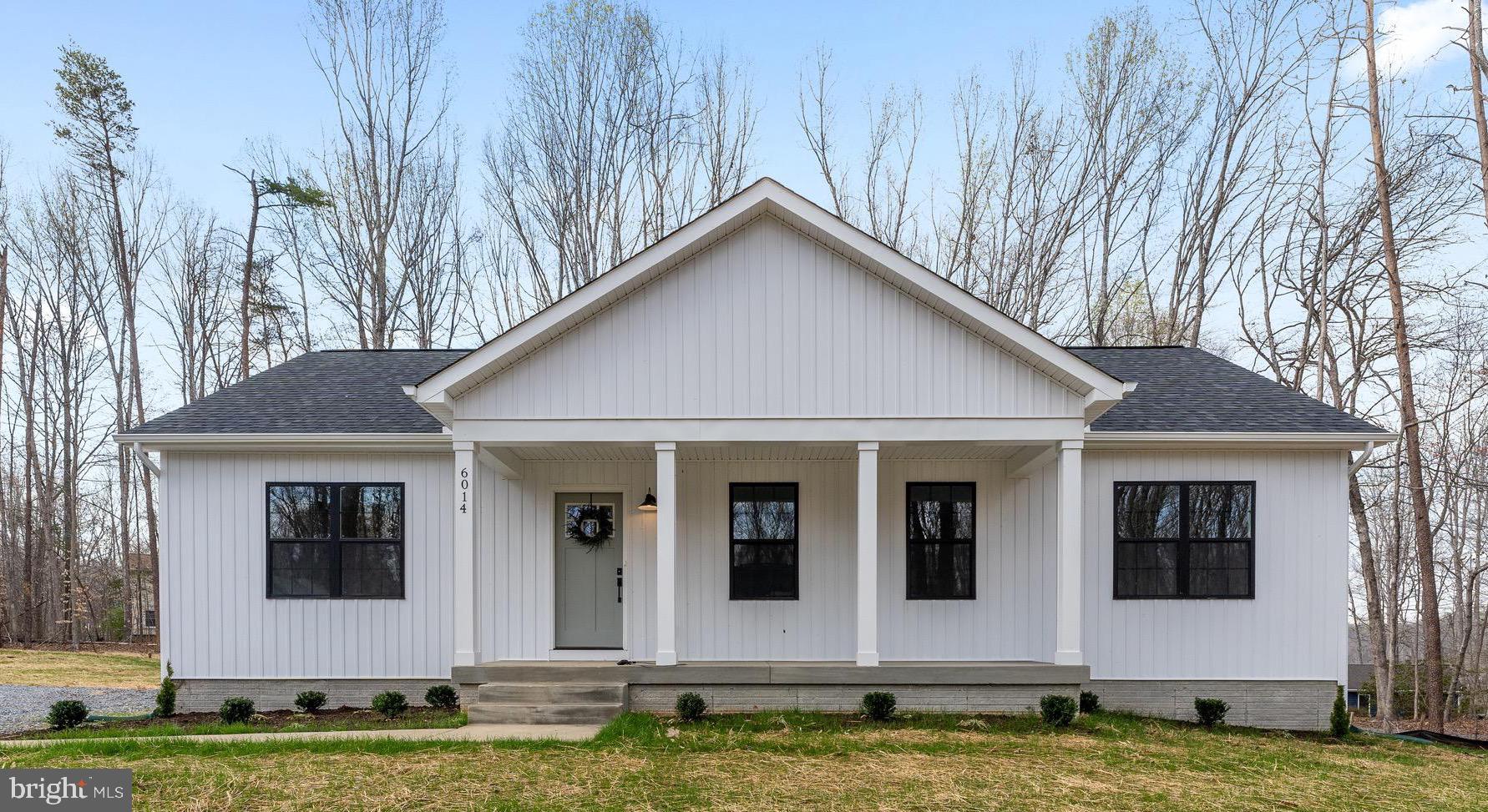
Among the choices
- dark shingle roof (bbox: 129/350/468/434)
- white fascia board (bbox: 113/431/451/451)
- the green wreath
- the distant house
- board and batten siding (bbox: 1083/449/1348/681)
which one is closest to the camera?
white fascia board (bbox: 113/431/451/451)

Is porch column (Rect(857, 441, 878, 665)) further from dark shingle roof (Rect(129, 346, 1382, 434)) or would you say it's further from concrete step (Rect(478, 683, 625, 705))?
dark shingle roof (Rect(129, 346, 1382, 434))

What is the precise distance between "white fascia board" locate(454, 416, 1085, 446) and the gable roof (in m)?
0.54

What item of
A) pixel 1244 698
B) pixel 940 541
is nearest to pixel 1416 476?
pixel 1244 698

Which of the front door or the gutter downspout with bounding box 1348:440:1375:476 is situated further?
the front door

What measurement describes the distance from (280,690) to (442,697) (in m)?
2.04

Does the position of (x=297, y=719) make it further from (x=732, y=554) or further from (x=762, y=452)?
(x=762, y=452)

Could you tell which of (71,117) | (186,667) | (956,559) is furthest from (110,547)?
(956,559)

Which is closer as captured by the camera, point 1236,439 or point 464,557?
point 464,557

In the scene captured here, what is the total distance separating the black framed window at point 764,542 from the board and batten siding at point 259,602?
11.3 feet

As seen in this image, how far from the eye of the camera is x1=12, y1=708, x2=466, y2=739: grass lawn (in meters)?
7.94

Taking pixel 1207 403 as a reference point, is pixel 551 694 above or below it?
below

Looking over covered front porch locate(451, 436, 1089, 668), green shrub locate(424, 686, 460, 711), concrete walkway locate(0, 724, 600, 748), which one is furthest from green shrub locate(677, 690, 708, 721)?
green shrub locate(424, 686, 460, 711)

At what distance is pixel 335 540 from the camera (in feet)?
31.8

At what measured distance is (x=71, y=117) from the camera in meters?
18.9
